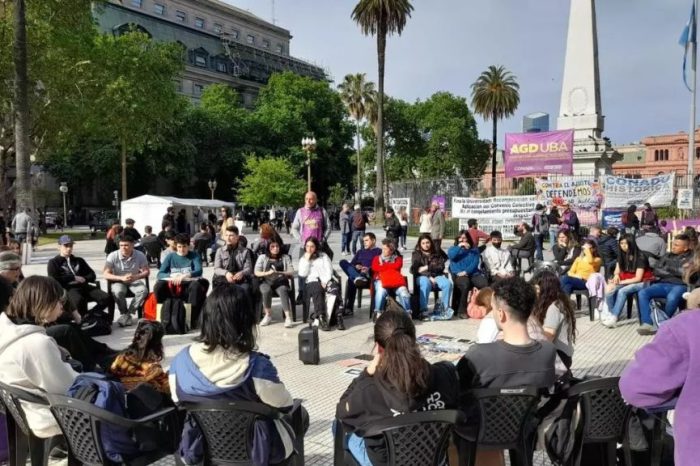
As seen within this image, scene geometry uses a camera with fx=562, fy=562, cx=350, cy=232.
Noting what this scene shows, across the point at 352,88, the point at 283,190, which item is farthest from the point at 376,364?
the point at 352,88

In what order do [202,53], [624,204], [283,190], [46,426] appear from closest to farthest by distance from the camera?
[46,426] → [624,204] → [283,190] → [202,53]

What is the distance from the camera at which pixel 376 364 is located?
277 centimetres

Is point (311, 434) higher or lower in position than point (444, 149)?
lower

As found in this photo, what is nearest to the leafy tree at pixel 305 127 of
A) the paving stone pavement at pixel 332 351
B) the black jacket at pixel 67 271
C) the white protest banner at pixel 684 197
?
the white protest banner at pixel 684 197

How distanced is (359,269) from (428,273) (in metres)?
1.06

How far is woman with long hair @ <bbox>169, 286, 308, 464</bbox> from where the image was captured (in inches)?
110

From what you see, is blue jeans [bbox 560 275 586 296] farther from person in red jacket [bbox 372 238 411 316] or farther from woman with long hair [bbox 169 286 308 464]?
woman with long hair [bbox 169 286 308 464]

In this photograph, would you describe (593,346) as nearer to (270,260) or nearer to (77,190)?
(270,260)

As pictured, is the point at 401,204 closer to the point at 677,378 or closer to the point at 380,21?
the point at 380,21

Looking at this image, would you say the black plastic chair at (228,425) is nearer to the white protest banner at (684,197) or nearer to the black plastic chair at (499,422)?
the black plastic chair at (499,422)

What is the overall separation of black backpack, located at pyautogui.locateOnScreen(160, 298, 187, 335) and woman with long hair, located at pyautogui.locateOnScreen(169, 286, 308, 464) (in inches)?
180

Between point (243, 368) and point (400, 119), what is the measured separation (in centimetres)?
5518

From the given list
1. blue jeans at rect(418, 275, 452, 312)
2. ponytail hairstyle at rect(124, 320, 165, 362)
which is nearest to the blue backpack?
ponytail hairstyle at rect(124, 320, 165, 362)

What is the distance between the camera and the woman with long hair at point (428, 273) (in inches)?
331
